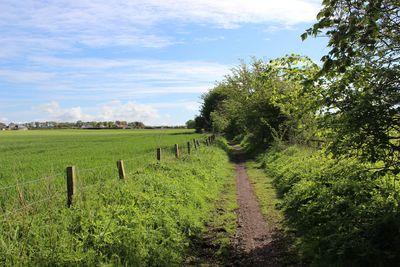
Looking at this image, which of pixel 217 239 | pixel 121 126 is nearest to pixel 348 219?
pixel 217 239

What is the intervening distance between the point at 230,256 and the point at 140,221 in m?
1.86

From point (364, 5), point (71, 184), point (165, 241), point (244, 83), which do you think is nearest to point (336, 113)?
point (364, 5)

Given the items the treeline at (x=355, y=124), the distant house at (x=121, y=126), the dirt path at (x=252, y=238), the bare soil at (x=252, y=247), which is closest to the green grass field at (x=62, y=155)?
the bare soil at (x=252, y=247)

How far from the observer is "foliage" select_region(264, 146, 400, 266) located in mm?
5883

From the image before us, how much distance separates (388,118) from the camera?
5.97 meters

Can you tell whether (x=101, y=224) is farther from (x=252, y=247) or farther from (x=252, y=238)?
(x=252, y=238)

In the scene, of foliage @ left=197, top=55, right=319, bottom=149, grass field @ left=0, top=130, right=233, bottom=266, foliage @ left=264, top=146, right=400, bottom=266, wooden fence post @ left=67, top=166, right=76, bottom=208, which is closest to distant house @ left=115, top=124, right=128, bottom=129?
foliage @ left=197, top=55, right=319, bottom=149

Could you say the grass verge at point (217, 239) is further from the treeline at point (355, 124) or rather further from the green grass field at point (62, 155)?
the green grass field at point (62, 155)

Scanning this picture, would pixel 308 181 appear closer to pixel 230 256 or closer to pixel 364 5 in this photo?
pixel 230 256

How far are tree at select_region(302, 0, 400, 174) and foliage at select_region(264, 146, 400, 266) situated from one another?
0.66 meters

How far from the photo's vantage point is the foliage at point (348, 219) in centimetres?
588

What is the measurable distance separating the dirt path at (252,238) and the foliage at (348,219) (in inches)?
25.8

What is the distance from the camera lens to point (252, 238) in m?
8.65

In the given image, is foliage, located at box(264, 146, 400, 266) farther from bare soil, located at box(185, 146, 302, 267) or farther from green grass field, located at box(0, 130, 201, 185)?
green grass field, located at box(0, 130, 201, 185)
